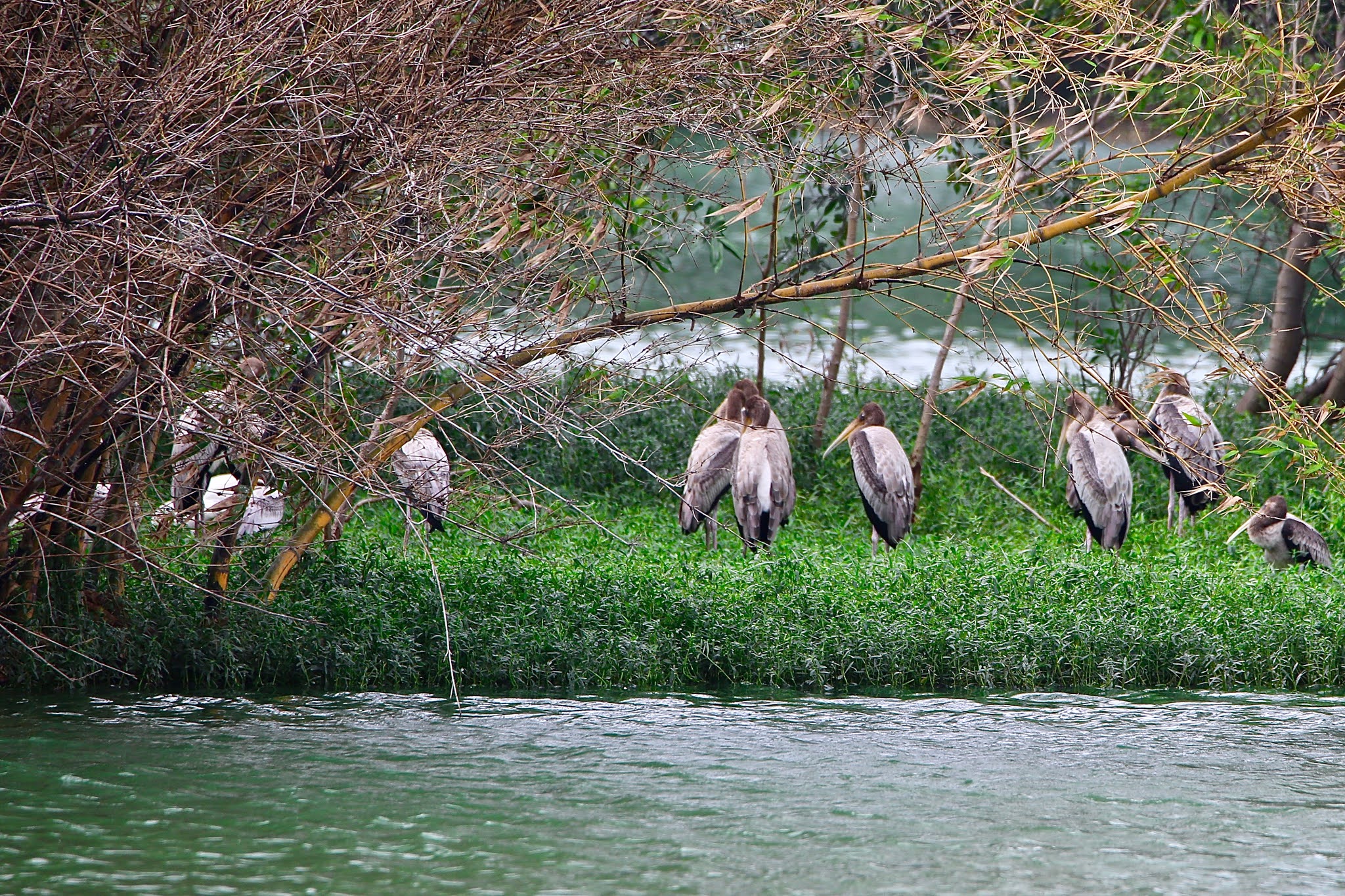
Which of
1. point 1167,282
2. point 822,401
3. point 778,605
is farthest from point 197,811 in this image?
point 822,401

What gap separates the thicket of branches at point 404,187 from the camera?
436 centimetres

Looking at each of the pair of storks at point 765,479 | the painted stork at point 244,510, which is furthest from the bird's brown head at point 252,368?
the pair of storks at point 765,479

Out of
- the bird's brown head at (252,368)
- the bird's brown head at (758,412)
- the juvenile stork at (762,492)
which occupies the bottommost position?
the juvenile stork at (762,492)

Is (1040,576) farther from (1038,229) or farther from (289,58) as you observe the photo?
(289,58)

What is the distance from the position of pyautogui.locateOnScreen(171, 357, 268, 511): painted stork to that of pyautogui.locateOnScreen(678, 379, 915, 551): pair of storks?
2.78 m

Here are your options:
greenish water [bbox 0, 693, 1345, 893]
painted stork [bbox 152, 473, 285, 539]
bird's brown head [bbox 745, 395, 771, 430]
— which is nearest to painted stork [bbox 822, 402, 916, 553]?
bird's brown head [bbox 745, 395, 771, 430]

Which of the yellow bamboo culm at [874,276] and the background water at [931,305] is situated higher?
the background water at [931,305]

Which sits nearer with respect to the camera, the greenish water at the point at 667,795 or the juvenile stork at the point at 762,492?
the greenish water at the point at 667,795

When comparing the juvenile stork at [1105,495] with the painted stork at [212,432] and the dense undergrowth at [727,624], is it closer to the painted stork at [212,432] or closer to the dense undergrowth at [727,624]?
the dense undergrowth at [727,624]

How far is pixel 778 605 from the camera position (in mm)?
6668

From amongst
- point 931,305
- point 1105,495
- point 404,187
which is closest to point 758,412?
point 1105,495

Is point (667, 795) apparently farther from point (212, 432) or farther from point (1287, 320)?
point (1287, 320)

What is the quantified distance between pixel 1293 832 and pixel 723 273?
62.4ft

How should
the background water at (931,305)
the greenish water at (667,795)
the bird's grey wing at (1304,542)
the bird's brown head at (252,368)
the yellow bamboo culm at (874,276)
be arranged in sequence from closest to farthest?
the greenish water at (667,795) → the yellow bamboo culm at (874,276) → the bird's brown head at (252,368) → the bird's grey wing at (1304,542) → the background water at (931,305)
